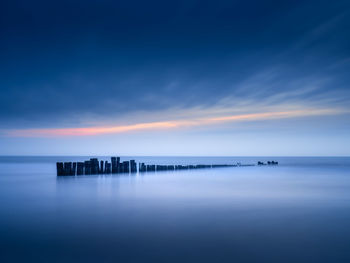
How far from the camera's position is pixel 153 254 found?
5301 millimetres

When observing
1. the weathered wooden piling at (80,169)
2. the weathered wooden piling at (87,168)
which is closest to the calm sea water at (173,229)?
the weathered wooden piling at (80,169)

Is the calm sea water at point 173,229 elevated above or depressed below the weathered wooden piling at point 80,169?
below

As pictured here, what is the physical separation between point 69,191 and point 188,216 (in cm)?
751

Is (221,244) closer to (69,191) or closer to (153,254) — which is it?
(153,254)

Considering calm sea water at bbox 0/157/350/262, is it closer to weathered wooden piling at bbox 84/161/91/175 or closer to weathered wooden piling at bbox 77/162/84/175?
weathered wooden piling at bbox 77/162/84/175

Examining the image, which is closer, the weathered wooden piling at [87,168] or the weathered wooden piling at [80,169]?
the weathered wooden piling at [80,169]

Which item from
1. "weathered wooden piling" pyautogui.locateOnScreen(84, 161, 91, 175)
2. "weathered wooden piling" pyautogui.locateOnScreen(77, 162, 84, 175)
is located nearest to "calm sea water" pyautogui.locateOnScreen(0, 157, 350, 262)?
"weathered wooden piling" pyautogui.locateOnScreen(77, 162, 84, 175)

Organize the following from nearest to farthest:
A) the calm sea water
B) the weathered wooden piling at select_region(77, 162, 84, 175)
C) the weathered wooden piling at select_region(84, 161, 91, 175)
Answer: the calm sea water → the weathered wooden piling at select_region(77, 162, 84, 175) → the weathered wooden piling at select_region(84, 161, 91, 175)

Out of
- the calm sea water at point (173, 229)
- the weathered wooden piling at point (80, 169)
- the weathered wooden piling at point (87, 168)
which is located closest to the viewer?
the calm sea water at point (173, 229)

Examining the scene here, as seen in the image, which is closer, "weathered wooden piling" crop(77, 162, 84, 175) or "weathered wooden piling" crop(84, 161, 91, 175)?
"weathered wooden piling" crop(77, 162, 84, 175)

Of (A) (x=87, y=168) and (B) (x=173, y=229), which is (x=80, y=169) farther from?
(B) (x=173, y=229)

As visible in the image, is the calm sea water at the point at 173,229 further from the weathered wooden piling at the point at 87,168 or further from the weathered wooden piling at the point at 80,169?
the weathered wooden piling at the point at 87,168

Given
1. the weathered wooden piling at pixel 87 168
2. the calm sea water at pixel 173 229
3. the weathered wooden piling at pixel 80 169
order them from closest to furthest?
the calm sea water at pixel 173 229
the weathered wooden piling at pixel 80 169
the weathered wooden piling at pixel 87 168

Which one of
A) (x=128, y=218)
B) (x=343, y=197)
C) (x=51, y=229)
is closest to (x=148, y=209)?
(x=128, y=218)
